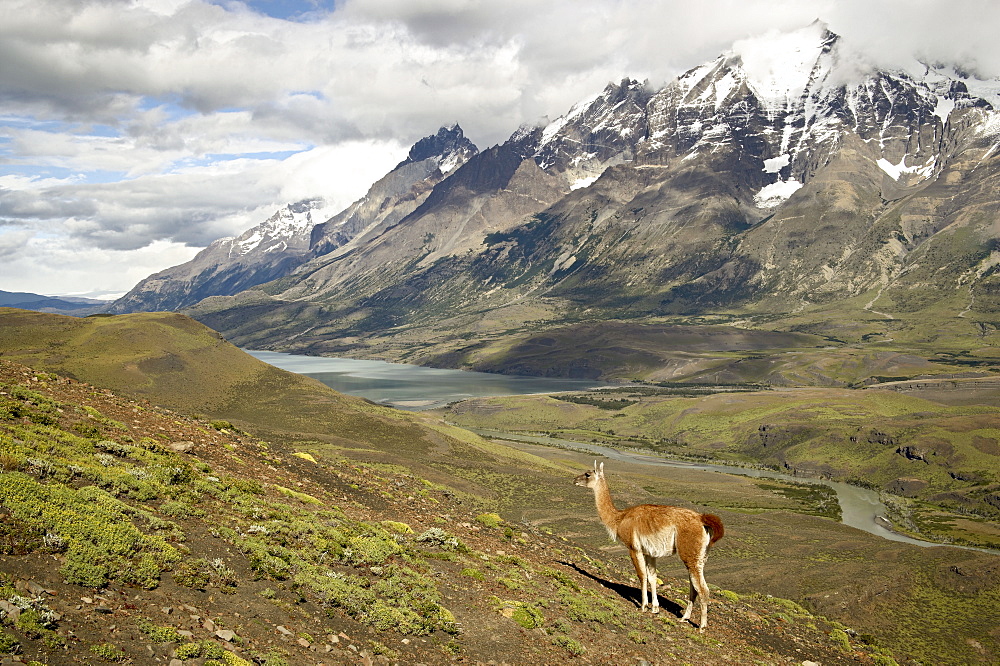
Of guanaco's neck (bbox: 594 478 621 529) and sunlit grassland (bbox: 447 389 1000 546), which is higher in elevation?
guanaco's neck (bbox: 594 478 621 529)

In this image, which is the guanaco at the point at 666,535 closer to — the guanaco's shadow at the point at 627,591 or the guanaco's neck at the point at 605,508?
the guanaco's neck at the point at 605,508

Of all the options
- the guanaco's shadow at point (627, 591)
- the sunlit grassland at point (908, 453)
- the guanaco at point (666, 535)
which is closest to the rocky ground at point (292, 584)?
the guanaco's shadow at point (627, 591)

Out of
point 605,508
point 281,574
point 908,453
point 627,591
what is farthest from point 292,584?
point 908,453

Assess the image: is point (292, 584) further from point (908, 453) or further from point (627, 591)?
point (908, 453)

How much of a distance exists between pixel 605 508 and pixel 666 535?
11.1 feet

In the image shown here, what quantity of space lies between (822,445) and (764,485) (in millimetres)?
40479

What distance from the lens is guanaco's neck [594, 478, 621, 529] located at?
90.3 ft

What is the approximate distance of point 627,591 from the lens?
105ft

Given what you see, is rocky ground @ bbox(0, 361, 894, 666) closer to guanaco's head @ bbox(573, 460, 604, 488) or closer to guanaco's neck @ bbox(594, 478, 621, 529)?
guanaco's neck @ bbox(594, 478, 621, 529)

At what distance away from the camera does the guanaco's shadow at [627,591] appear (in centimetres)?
2956

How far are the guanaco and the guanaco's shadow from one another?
1802 millimetres

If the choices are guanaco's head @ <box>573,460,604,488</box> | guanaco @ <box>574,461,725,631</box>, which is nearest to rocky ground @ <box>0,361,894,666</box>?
guanaco @ <box>574,461,725,631</box>

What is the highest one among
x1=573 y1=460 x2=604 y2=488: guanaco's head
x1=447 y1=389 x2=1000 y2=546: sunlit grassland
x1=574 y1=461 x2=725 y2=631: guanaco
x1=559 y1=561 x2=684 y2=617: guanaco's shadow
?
x1=573 y1=460 x2=604 y2=488: guanaco's head

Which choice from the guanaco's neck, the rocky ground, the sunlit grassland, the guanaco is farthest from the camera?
the sunlit grassland
